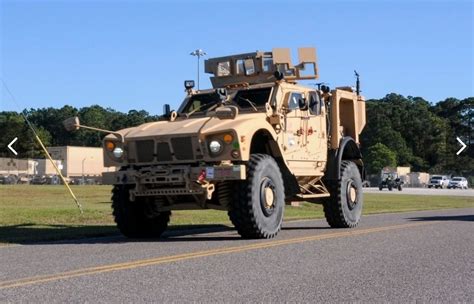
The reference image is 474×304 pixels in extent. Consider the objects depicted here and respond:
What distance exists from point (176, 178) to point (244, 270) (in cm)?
359

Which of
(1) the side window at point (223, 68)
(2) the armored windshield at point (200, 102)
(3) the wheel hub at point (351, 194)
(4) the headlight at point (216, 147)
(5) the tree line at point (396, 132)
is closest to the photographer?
(4) the headlight at point (216, 147)

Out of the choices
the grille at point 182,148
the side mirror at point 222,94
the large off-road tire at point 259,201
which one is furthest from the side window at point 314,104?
the grille at point 182,148

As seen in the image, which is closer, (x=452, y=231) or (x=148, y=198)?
(x=148, y=198)

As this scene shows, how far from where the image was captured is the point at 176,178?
11172 millimetres

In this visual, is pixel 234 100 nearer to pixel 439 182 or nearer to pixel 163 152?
Answer: pixel 163 152

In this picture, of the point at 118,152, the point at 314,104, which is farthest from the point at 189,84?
the point at 118,152

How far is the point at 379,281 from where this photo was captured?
23.9ft

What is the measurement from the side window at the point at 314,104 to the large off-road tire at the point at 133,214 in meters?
3.73

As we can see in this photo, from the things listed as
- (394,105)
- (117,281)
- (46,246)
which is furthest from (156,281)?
(394,105)

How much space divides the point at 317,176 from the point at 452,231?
2.95 metres

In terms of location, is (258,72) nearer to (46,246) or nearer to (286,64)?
(286,64)

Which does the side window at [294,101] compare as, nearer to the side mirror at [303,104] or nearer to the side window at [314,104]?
the side mirror at [303,104]

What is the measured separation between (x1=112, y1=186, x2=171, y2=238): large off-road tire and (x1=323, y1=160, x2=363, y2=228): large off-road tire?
4055 mm

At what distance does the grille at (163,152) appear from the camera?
11516 millimetres
